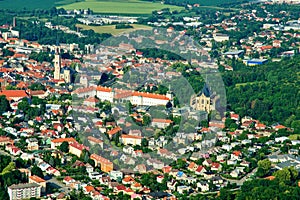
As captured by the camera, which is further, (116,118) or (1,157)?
(116,118)

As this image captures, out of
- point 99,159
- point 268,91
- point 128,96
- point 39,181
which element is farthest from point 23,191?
point 268,91

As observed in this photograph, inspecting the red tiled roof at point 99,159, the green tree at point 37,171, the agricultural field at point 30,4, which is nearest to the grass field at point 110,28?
the agricultural field at point 30,4

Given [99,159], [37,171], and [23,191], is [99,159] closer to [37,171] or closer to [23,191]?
[37,171]

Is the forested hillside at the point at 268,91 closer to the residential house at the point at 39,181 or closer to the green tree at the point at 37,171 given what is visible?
the green tree at the point at 37,171

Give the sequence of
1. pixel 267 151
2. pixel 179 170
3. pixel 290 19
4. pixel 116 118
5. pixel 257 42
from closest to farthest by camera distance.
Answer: pixel 179 170 < pixel 267 151 < pixel 116 118 < pixel 257 42 < pixel 290 19

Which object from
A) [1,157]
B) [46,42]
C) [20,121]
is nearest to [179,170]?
[1,157]

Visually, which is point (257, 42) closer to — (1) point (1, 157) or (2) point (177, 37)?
(2) point (177, 37)

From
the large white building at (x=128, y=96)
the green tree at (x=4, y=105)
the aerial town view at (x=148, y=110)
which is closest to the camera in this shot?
the aerial town view at (x=148, y=110)
